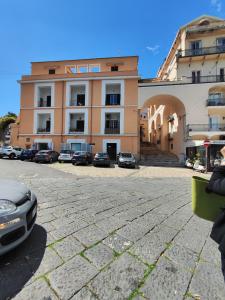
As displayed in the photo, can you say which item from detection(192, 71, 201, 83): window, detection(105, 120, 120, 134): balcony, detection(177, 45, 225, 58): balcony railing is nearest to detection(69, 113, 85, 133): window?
detection(105, 120, 120, 134): balcony

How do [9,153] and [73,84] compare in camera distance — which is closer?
[9,153]

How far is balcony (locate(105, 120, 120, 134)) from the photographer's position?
24.4 meters

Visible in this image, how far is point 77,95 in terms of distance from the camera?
27.1m

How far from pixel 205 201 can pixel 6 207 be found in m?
2.12

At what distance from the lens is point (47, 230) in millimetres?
2992

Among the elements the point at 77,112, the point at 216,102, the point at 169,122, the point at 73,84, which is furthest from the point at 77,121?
the point at 216,102

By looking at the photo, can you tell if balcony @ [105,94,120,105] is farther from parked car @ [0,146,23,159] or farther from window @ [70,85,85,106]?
parked car @ [0,146,23,159]

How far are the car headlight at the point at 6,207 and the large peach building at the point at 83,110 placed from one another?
21547 millimetres

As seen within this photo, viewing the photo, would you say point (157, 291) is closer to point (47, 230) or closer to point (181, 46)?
point (47, 230)

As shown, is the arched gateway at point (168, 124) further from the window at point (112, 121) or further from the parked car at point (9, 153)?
the parked car at point (9, 153)

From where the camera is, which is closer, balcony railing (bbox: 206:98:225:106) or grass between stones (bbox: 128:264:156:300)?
grass between stones (bbox: 128:264:156:300)

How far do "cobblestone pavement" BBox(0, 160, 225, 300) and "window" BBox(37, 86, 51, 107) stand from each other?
83.2 ft

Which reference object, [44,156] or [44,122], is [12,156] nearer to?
[44,156]

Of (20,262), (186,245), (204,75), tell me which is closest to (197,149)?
(204,75)
